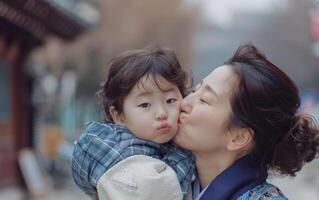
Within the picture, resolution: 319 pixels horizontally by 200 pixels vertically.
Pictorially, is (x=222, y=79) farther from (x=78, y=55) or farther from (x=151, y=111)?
(x=78, y=55)

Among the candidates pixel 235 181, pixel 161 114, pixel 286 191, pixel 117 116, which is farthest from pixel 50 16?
pixel 235 181

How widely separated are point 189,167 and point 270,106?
0.28 meters

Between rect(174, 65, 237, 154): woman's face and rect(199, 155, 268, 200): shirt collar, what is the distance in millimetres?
72

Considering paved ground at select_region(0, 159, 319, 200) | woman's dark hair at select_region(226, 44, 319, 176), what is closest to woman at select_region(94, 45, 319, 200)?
woman's dark hair at select_region(226, 44, 319, 176)

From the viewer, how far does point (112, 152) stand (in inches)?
75.0

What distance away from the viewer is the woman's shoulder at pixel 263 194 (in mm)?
1839

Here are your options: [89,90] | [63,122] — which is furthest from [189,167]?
[89,90]

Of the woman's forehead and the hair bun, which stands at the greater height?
the woman's forehead

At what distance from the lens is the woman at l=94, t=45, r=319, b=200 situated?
1872 mm

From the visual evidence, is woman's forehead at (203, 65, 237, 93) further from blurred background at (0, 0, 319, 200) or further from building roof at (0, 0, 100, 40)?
building roof at (0, 0, 100, 40)

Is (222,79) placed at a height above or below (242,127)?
above

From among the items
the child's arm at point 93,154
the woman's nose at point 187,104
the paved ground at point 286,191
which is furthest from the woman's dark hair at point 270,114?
the paved ground at point 286,191

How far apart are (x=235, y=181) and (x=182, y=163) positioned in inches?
6.3

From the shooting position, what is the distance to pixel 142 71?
194 centimetres
